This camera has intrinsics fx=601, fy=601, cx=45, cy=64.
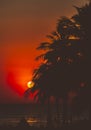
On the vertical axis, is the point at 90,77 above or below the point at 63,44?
below

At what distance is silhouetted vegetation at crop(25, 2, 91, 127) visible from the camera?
43625 mm

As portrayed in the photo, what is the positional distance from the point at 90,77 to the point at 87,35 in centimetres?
327

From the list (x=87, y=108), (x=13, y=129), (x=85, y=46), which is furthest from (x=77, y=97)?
(x=13, y=129)

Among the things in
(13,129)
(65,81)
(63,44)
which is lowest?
(13,129)

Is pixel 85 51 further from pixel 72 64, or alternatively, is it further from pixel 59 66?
pixel 59 66

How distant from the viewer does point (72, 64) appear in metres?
45.6

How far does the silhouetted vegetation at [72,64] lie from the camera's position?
143ft

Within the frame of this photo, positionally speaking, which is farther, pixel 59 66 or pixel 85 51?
pixel 59 66

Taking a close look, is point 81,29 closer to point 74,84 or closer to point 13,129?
point 74,84

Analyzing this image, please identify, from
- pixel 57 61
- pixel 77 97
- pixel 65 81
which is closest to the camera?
pixel 77 97

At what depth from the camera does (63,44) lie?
4847cm

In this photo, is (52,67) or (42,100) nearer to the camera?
(52,67)

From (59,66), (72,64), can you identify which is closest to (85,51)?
(72,64)

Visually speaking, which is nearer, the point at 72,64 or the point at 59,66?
the point at 72,64
